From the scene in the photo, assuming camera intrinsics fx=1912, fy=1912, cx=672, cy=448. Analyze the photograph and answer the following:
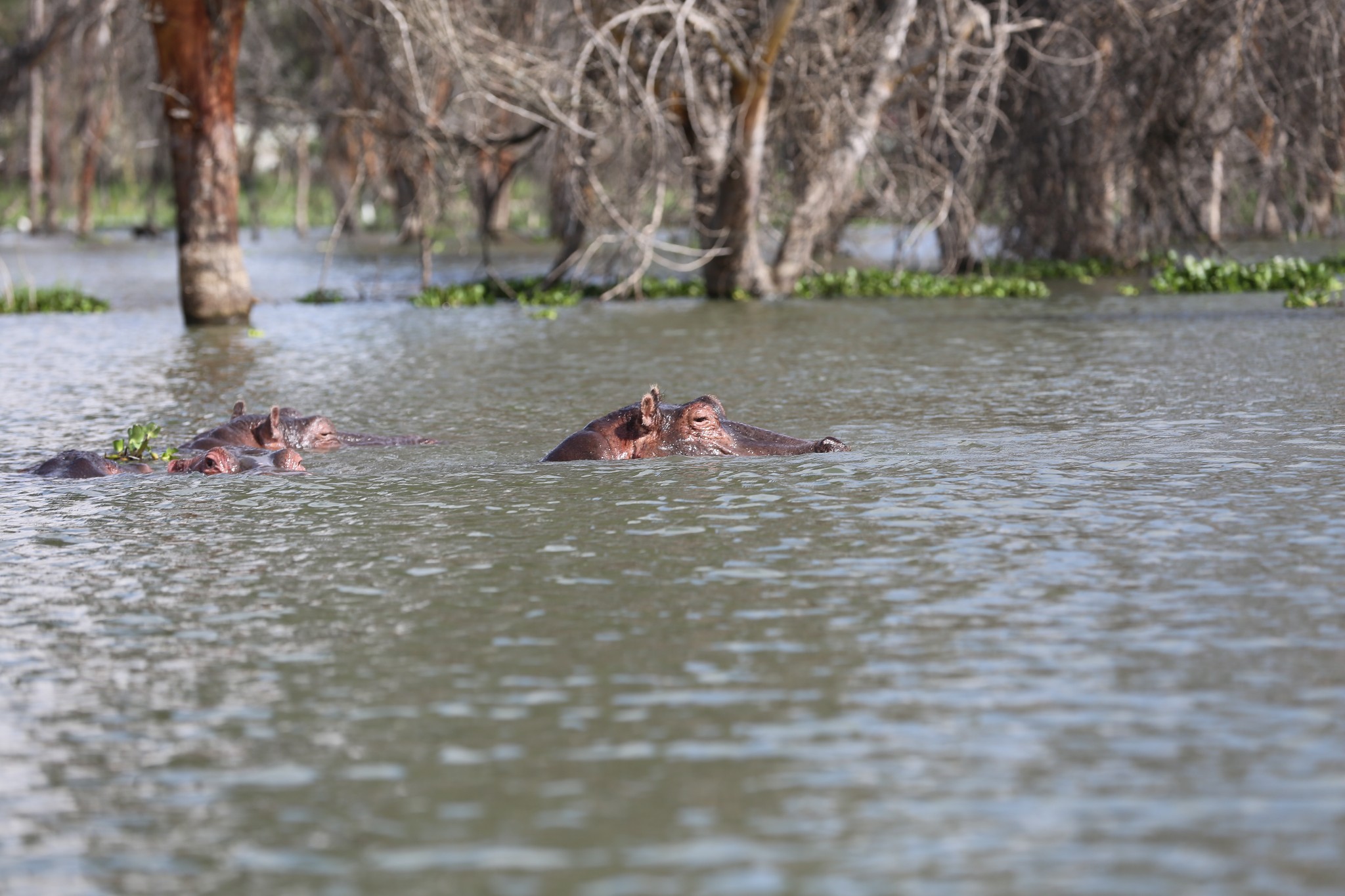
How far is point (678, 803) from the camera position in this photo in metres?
5.03

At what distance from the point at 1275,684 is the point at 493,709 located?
7.96 feet

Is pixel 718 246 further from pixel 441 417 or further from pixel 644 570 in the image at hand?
pixel 644 570

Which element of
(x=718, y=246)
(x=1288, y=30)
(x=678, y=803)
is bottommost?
(x=678, y=803)

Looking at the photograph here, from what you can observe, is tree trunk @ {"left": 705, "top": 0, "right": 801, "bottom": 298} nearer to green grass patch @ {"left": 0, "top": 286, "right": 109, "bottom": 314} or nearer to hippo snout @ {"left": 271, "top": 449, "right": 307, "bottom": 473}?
green grass patch @ {"left": 0, "top": 286, "right": 109, "bottom": 314}

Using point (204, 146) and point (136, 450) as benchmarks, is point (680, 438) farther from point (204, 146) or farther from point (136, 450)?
point (204, 146)

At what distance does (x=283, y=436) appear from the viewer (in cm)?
1192

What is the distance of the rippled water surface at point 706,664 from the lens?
4727mm

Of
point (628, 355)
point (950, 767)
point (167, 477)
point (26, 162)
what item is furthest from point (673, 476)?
point (26, 162)

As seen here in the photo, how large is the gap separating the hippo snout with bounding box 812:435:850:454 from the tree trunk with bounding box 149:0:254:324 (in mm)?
12162

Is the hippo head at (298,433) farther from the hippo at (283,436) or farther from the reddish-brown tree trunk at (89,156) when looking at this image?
the reddish-brown tree trunk at (89,156)

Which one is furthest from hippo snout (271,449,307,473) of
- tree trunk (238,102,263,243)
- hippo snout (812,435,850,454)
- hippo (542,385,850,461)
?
tree trunk (238,102,263,243)

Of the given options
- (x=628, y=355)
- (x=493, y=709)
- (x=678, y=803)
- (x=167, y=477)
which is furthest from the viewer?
(x=628, y=355)

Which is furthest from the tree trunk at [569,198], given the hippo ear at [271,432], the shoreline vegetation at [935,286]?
the hippo ear at [271,432]

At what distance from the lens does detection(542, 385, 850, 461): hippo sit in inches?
424
